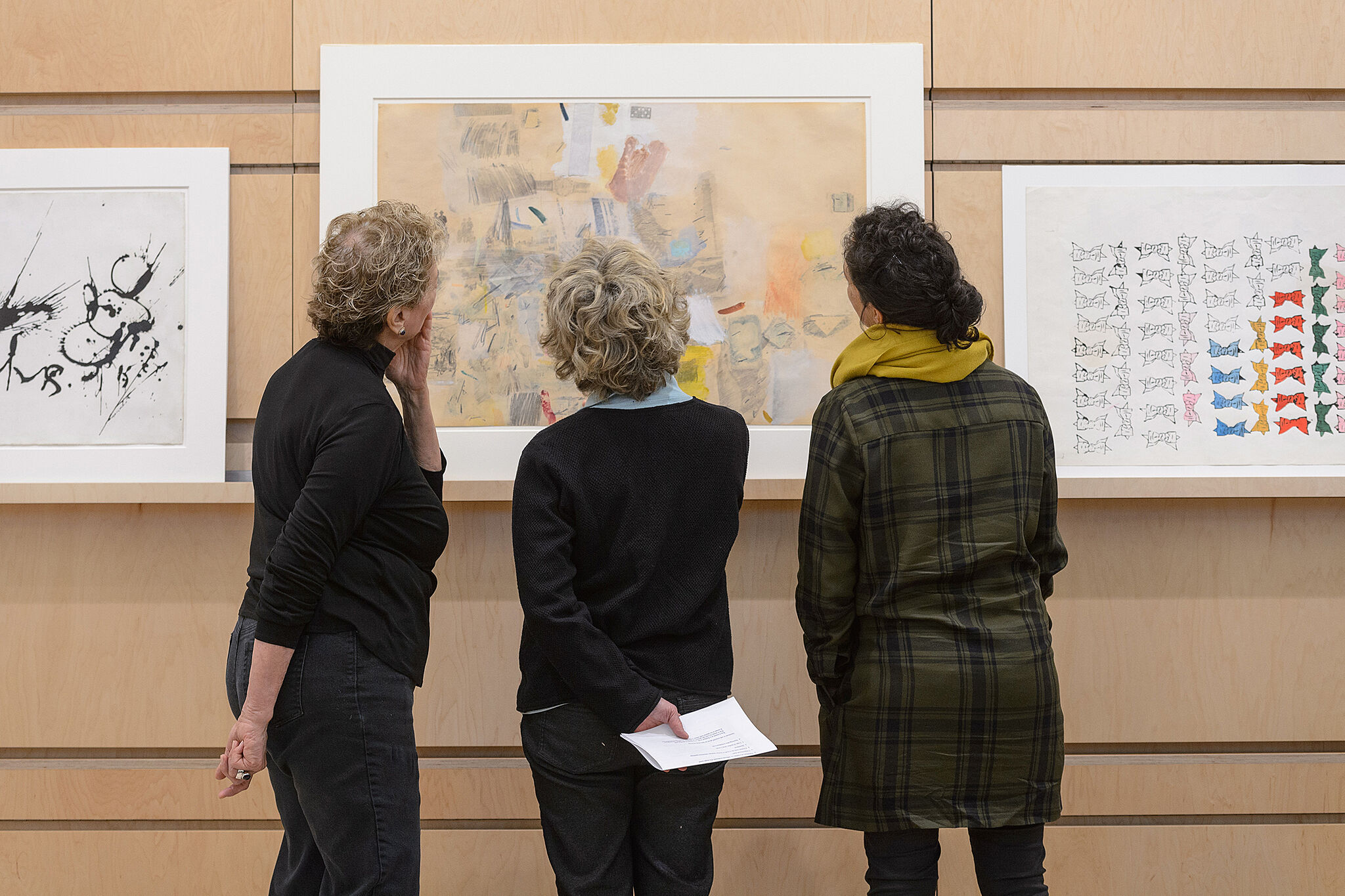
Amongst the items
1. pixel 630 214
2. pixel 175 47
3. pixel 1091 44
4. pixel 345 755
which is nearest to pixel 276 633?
pixel 345 755

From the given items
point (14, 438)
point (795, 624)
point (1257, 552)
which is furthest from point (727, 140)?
point (14, 438)

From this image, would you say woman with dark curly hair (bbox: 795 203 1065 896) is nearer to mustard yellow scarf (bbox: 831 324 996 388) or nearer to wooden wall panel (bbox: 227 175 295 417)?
mustard yellow scarf (bbox: 831 324 996 388)

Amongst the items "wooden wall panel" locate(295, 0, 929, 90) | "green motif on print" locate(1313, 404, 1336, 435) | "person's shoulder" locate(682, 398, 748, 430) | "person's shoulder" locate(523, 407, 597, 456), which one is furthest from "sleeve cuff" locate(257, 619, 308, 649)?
"green motif on print" locate(1313, 404, 1336, 435)

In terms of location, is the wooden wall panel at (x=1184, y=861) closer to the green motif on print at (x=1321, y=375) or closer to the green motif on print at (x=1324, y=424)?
the green motif on print at (x=1324, y=424)

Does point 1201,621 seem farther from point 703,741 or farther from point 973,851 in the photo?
point 703,741

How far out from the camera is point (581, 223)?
2230 millimetres

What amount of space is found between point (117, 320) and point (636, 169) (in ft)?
4.47

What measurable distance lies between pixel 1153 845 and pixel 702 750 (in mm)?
1520

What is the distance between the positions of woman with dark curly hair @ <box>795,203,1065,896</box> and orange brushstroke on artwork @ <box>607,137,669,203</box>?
785 millimetres

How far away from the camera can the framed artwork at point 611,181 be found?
2.23 meters

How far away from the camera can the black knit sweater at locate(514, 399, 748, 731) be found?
4.86 feet

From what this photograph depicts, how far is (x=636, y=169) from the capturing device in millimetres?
2230

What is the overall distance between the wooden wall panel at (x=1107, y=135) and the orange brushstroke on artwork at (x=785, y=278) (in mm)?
460

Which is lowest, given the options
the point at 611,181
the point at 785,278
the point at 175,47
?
the point at 785,278
